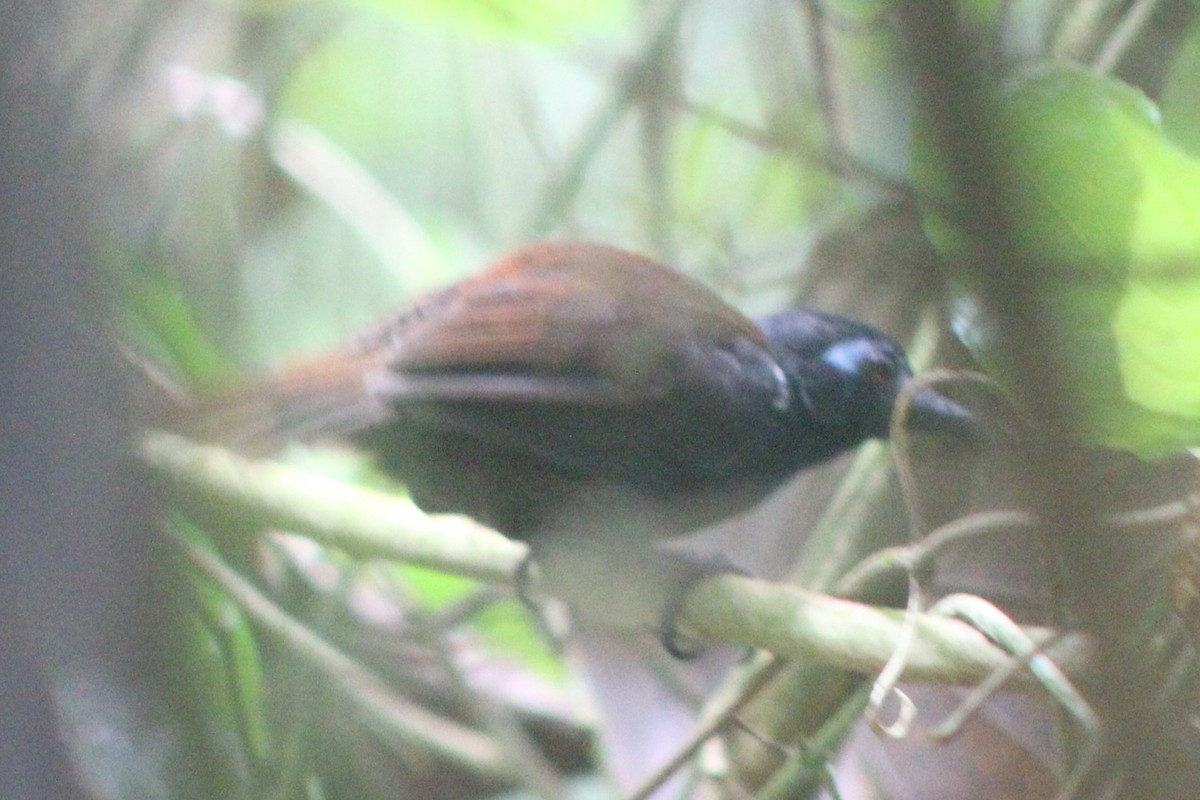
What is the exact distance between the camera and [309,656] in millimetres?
833

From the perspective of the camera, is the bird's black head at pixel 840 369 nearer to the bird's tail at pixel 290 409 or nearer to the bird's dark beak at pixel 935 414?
the bird's dark beak at pixel 935 414

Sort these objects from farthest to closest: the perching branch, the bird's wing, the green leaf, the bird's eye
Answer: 1. the bird's eye
2. the bird's wing
3. the perching branch
4. the green leaf

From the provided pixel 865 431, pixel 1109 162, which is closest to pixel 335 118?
pixel 865 431

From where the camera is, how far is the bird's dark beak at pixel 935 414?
67cm

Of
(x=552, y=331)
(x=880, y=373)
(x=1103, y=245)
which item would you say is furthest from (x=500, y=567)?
(x=1103, y=245)

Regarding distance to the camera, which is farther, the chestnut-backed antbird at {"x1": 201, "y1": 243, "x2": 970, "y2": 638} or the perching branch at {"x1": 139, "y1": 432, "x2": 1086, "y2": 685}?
the chestnut-backed antbird at {"x1": 201, "y1": 243, "x2": 970, "y2": 638}

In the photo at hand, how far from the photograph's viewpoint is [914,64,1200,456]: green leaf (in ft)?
0.85

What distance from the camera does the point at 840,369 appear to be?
97cm

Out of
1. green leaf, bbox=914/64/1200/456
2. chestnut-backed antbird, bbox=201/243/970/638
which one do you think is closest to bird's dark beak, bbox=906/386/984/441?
chestnut-backed antbird, bbox=201/243/970/638

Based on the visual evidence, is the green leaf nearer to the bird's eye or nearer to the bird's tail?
the bird's eye

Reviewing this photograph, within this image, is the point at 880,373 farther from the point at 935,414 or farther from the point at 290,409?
the point at 290,409

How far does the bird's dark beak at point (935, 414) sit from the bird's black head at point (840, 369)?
0.17 ft

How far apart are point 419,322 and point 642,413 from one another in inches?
7.9

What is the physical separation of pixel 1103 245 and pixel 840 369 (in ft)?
1.99
